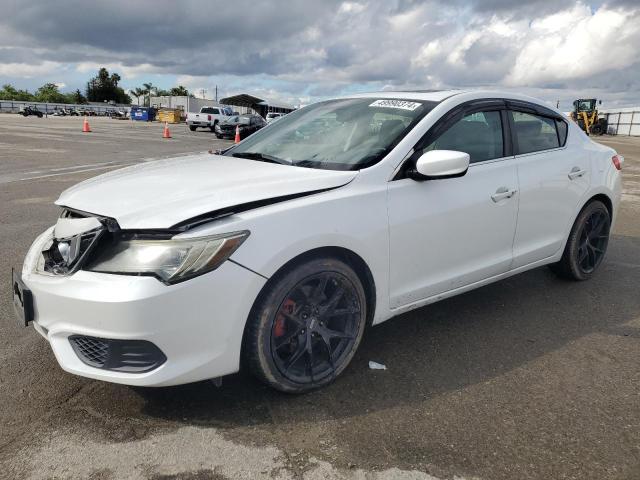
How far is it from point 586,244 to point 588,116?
43699 mm

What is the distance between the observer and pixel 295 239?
263cm

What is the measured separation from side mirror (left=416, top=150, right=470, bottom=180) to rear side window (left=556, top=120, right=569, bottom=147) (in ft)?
5.74

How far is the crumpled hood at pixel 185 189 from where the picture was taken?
2.53m

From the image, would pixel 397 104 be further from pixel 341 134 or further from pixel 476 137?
pixel 476 137

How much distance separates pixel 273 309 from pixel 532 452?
132cm

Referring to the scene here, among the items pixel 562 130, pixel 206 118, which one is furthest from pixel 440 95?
pixel 206 118

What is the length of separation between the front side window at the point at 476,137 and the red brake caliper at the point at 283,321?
4.17 feet

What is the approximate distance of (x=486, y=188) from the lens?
3588 millimetres

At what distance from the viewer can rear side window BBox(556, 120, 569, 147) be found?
4.43 meters

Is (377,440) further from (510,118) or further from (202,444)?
(510,118)

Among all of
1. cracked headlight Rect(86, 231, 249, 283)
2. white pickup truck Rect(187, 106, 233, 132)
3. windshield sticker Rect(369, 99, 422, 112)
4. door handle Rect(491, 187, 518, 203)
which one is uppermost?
white pickup truck Rect(187, 106, 233, 132)

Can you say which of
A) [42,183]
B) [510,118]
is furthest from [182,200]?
[42,183]

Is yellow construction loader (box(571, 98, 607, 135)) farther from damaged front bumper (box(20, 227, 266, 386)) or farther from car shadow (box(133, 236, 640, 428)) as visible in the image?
A: damaged front bumper (box(20, 227, 266, 386))

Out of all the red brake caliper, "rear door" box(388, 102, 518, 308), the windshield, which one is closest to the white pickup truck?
the windshield
